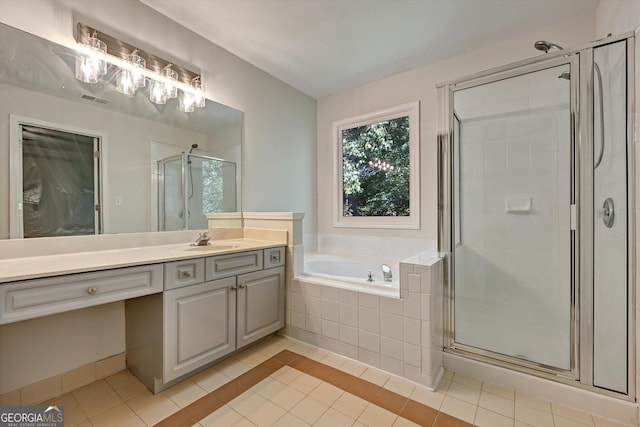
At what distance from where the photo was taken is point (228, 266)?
1.75 m

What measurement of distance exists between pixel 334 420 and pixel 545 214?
1897 millimetres

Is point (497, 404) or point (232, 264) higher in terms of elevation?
point (232, 264)

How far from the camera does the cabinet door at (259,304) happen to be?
72.4 inches

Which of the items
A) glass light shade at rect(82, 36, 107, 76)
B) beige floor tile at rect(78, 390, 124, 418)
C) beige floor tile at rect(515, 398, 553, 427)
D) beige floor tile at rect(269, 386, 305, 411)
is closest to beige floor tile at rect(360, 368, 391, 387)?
beige floor tile at rect(269, 386, 305, 411)

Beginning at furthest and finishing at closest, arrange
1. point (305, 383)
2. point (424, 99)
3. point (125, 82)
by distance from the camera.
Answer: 1. point (424, 99)
2. point (125, 82)
3. point (305, 383)

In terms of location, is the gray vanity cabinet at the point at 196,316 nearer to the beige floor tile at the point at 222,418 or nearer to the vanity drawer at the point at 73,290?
the vanity drawer at the point at 73,290

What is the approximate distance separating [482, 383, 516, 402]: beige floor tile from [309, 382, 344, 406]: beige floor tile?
0.86 metres

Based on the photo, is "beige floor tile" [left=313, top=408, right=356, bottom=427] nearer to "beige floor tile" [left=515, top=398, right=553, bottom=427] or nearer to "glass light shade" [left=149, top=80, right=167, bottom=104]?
"beige floor tile" [left=515, top=398, right=553, bottom=427]

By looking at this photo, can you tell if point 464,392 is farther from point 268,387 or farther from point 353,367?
point 268,387

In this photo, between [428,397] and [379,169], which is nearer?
[428,397]

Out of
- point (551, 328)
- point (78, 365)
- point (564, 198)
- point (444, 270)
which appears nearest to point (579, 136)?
point (564, 198)

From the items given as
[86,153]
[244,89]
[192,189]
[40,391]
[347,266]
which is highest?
[244,89]

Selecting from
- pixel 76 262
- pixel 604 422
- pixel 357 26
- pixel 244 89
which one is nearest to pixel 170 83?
pixel 244 89

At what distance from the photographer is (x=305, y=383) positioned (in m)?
1.60
